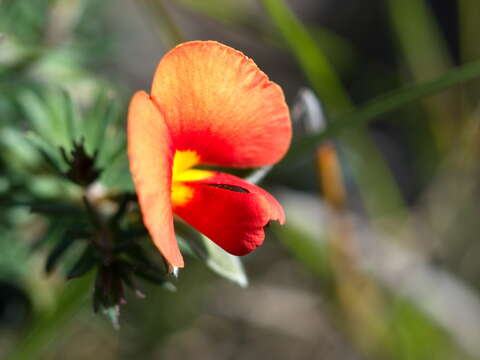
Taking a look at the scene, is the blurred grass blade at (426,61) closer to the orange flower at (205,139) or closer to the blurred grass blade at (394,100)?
the blurred grass blade at (394,100)

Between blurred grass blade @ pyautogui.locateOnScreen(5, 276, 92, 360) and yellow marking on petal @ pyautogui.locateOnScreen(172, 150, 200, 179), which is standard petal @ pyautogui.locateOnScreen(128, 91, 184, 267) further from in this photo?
blurred grass blade @ pyautogui.locateOnScreen(5, 276, 92, 360)

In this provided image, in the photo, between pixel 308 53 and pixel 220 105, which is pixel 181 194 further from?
pixel 308 53

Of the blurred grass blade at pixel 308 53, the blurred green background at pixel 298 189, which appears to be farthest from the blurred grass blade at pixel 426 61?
the blurred grass blade at pixel 308 53

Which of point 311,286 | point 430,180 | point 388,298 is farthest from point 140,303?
point 430,180

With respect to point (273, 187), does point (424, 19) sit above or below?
above

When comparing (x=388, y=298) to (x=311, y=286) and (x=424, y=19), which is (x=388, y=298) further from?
(x=424, y=19)

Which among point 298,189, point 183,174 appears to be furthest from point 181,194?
point 298,189
